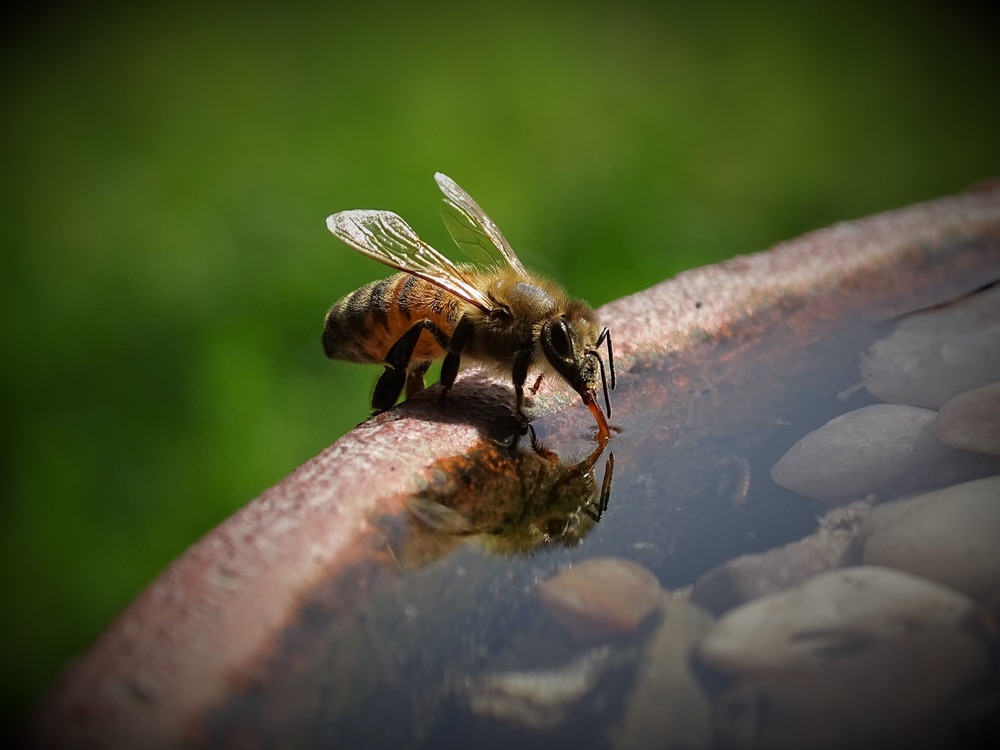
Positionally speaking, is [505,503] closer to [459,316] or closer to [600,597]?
[600,597]

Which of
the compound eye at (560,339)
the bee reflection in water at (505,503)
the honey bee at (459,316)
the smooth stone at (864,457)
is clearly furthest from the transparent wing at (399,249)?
the smooth stone at (864,457)

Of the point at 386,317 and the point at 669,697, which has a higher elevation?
the point at 386,317

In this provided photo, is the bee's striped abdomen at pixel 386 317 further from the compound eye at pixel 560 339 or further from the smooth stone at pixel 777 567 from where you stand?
the smooth stone at pixel 777 567

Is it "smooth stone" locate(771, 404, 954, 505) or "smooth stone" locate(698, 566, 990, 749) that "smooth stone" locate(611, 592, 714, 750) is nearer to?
"smooth stone" locate(698, 566, 990, 749)

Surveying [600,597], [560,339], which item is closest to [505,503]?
[600,597]

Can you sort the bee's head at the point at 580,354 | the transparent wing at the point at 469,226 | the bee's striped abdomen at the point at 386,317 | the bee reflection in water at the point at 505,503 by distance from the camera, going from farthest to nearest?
the transparent wing at the point at 469,226 < the bee's striped abdomen at the point at 386,317 < the bee's head at the point at 580,354 < the bee reflection in water at the point at 505,503

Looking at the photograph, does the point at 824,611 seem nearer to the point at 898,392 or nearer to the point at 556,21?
the point at 898,392

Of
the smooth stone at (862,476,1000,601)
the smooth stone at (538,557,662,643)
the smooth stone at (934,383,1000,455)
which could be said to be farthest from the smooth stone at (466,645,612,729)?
the smooth stone at (934,383,1000,455)
